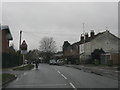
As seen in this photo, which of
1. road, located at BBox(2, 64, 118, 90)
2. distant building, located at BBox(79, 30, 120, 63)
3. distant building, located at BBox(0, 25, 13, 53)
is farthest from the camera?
distant building, located at BBox(79, 30, 120, 63)

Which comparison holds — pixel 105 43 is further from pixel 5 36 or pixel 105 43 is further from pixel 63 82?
pixel 63 82

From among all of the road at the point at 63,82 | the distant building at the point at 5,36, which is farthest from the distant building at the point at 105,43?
the road at the point at 63,82

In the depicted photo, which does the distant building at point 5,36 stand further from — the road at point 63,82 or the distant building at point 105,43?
the distant building at point 105,43

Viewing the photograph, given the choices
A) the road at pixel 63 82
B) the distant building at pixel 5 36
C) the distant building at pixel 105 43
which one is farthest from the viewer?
the distant building at pixel 105 43

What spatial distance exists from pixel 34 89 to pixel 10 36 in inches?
1479

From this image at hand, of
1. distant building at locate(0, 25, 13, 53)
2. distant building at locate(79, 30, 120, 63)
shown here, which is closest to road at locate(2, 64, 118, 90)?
distant building at locate(0, 25, 13, 53)

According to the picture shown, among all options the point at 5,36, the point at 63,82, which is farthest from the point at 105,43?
the point at 63,82

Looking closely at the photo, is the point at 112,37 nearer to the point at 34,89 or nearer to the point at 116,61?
the point at 116,61

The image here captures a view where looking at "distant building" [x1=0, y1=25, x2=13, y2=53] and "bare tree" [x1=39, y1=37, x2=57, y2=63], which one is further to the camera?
"bare tree" [x1=39, y1=37, x2=57, y2=63]

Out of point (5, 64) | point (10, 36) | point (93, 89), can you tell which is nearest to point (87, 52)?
point (10, 36)

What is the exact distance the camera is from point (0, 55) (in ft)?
114

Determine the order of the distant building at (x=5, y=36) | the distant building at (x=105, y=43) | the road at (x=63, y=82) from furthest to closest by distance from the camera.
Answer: the distant building at (x=105, y=43), the distant building at (x=5, y=36), the road at (x=63, y=82)

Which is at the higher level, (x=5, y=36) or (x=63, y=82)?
(x=5, y=36)

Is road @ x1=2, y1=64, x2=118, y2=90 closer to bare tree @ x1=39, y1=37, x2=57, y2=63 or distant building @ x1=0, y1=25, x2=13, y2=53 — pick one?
distant building @ x1=0, y1=25, x2=13, y2=53
